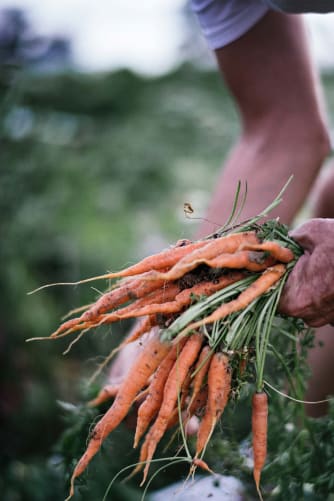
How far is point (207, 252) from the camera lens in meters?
1.56

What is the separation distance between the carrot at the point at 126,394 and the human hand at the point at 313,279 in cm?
34

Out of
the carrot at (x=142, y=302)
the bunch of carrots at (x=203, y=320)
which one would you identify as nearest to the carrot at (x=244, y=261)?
the bunch of carrots at (x=203, y=320)

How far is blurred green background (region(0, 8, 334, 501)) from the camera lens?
2884 millimetres

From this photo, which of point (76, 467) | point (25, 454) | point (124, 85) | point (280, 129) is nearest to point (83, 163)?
point (124, 85)

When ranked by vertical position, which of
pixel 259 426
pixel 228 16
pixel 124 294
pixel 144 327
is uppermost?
pixel 228 16

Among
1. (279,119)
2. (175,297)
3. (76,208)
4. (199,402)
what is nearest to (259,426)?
(199,402)

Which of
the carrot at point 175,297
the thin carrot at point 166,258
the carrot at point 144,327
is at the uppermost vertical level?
the thin carrot at point 166,258

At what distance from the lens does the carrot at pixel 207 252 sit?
1.55 m

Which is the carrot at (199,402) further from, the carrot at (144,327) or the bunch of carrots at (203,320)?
the carrot at (144,327)

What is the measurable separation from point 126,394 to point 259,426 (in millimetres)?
351

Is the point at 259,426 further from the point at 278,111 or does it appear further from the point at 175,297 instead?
the point at 278,111

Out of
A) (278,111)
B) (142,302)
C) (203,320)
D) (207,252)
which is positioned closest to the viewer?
(203,320)

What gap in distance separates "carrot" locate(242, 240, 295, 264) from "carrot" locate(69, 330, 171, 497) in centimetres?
31

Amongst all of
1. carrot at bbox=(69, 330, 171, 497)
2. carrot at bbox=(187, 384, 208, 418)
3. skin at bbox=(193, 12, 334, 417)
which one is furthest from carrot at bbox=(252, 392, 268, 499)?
skin at bbox=(193, 12, 334, 417)
